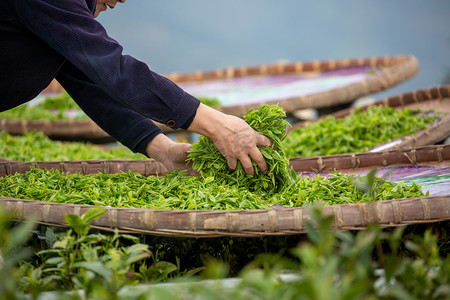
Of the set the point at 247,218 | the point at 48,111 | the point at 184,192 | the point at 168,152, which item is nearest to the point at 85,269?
the point at 247,218

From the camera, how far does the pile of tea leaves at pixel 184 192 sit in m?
1.61

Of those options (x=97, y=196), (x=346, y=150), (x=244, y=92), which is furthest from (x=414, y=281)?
(x=244, y=92)

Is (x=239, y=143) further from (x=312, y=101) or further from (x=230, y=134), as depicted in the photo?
(x=312, y=101)

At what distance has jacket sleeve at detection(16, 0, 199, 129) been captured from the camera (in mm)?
1656

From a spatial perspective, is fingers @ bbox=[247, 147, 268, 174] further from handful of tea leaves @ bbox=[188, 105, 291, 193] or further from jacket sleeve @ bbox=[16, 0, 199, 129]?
jacket sleeve @ bbox=[16, 0, 199, 129]

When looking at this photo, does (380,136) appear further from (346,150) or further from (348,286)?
(348,286)

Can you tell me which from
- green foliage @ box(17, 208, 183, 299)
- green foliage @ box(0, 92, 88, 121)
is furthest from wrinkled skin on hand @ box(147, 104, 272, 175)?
green foliage @ box(0, 92, 88, 121)

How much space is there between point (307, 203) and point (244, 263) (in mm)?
283

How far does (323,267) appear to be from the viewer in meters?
0.85

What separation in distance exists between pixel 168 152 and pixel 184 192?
46cm

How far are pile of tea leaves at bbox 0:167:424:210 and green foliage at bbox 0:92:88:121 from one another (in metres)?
2.36

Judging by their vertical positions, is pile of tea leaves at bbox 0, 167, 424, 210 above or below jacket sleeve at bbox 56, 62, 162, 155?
below

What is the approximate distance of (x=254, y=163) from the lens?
1.85 metres

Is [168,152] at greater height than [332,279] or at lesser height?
greater
